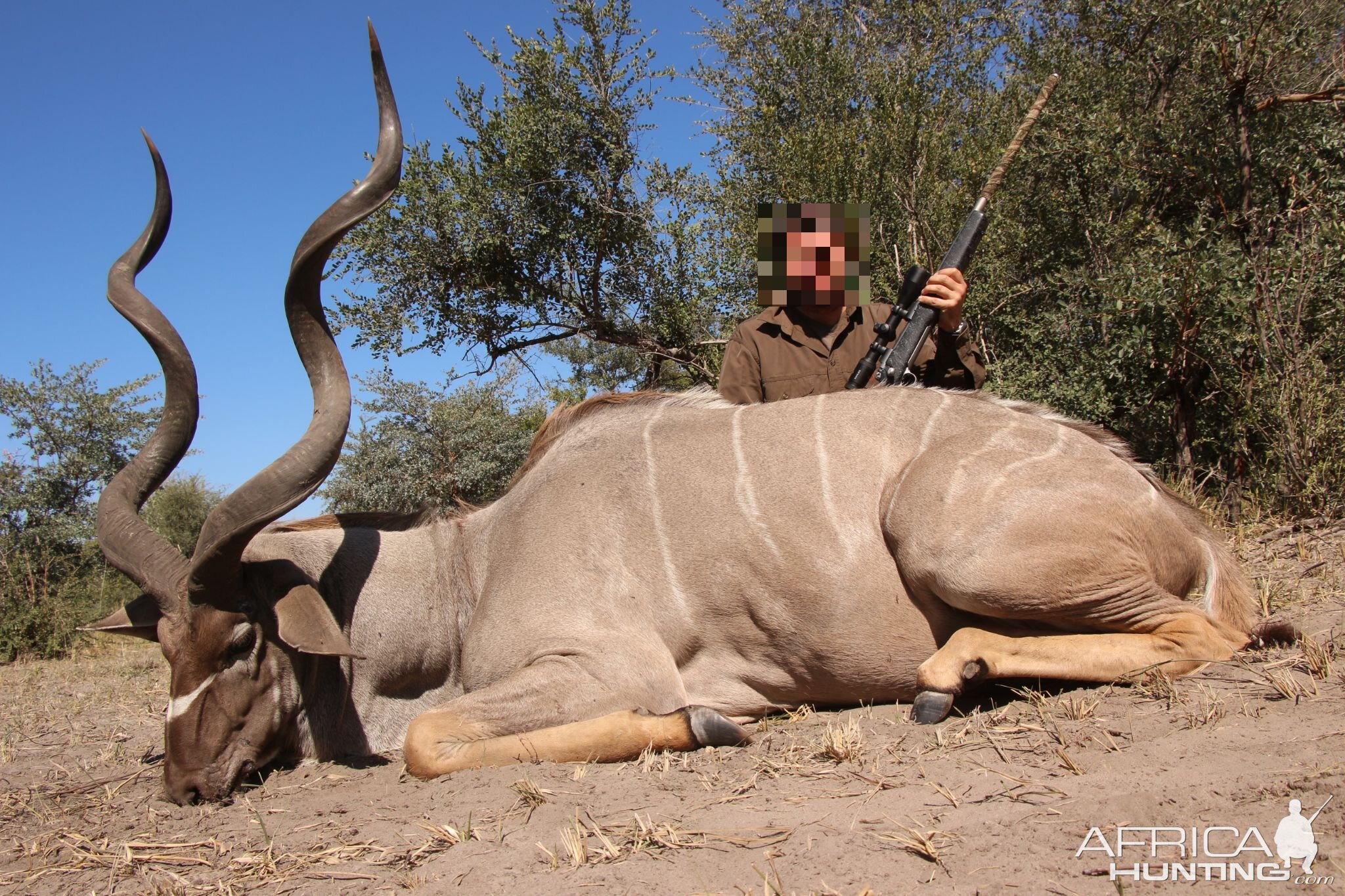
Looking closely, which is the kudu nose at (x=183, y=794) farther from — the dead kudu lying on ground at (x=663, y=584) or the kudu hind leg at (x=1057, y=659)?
the kudu hind leg at (x=1057, y=659)

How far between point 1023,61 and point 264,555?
26.4ft

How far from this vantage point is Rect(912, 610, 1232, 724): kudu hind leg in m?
2.82

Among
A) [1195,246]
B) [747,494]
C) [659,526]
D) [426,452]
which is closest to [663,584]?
[659,526]

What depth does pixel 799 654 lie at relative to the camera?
10.7ft

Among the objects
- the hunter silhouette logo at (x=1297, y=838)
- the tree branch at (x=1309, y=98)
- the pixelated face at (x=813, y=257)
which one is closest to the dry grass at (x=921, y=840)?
the hunter silhouette logo at (x=1297, y=838)

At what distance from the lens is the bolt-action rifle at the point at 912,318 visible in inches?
159

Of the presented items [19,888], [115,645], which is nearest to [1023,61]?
[19,888]

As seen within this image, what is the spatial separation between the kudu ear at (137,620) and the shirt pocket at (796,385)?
282 centimetres

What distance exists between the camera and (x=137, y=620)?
3.38m

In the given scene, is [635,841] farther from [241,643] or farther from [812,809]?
[241,643]

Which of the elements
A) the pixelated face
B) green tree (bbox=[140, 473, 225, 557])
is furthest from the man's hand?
green tree (bbox=[140, 473, 225, 557])

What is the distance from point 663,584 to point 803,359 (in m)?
1.70

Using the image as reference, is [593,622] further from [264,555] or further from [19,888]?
[19,888]

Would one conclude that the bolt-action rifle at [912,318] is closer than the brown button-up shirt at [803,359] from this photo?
Yes
